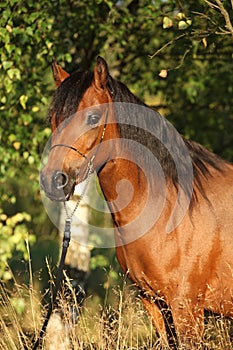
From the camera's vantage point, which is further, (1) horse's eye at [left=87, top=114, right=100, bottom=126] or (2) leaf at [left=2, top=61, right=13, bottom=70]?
(2) leaf at [left=2, top=61, right=13, bottom=70]

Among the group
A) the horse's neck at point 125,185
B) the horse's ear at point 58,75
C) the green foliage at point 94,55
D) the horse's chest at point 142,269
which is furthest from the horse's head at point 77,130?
the green foliage at point 94,55

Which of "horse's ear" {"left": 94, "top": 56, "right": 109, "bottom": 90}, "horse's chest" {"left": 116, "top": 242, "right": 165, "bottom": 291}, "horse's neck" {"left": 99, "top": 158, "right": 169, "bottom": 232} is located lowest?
"horse's chest" {"left": 116, "top": 242, "right": 165, "bottom": 291}

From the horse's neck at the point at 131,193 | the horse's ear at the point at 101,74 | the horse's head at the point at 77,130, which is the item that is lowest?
the horse's neck at the point at 131,193

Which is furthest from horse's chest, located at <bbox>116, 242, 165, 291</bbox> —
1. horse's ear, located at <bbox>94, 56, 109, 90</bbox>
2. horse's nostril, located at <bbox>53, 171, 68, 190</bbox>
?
horse's ear, located at <bbox>94, 56, 109, 90</bbox>

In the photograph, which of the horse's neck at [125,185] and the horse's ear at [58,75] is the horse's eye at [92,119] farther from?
the horse's ear at [58,75]

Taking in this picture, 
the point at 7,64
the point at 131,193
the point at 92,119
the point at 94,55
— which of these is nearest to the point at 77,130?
the point at 92,119

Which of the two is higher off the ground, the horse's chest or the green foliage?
the green foliage

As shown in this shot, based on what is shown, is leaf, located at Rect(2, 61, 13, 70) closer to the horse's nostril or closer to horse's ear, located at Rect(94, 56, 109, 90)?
horse's ear, located at Rect(94, 56, 109, 90)

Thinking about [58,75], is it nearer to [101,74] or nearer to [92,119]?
[101,74]

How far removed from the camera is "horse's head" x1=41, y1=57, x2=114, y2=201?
385 cm

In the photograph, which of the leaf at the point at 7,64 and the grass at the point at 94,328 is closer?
the grass at the point at 94,328

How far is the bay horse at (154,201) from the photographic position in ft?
13.2

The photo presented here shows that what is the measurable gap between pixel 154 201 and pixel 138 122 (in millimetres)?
566

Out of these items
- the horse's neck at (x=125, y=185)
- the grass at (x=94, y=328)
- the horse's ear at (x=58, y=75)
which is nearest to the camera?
the grass at (x=94, y=328)
